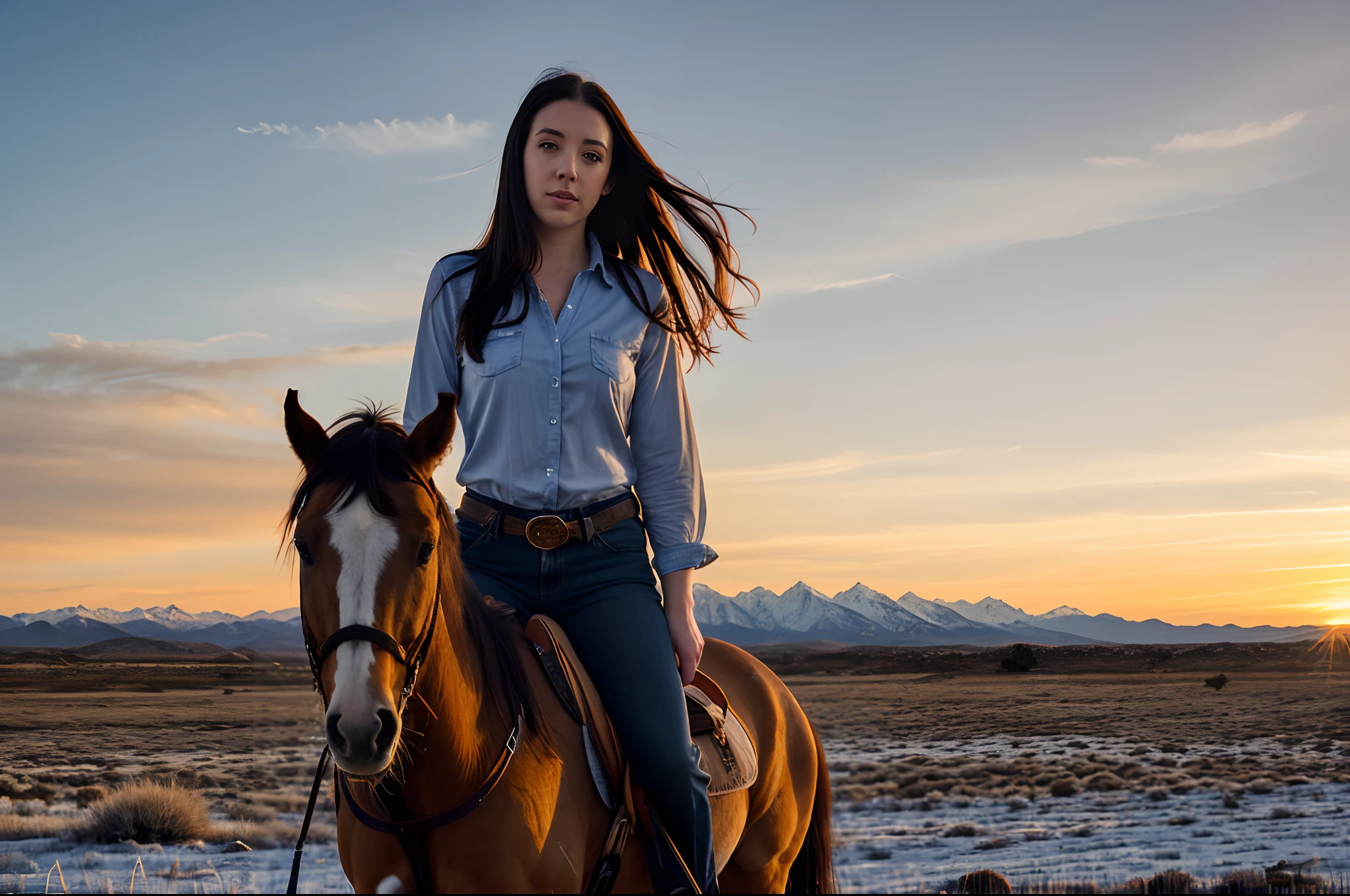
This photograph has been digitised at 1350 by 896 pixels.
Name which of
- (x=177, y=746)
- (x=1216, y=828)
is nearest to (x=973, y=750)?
(x=1216, y=828)

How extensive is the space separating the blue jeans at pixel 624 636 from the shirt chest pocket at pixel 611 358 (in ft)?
1.78

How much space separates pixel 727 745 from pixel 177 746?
46.2m

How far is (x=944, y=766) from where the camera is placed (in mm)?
44938

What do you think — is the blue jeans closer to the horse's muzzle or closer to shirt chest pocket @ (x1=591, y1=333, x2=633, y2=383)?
shirt chest pocket @ (x1=591, y1=333, x2=633, y2=383)

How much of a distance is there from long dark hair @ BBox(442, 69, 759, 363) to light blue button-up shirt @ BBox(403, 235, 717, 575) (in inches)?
3.1

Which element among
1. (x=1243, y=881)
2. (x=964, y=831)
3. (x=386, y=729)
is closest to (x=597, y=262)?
(x=386, y=729)

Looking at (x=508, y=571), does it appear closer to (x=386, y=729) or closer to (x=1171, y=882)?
(x=386, y=729)

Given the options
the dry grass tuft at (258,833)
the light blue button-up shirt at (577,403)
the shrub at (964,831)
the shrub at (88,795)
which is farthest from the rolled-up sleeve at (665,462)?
the shrub at (88,795)

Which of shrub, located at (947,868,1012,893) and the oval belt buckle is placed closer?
the oval belt buckle

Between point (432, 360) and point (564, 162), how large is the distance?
1.02 meters

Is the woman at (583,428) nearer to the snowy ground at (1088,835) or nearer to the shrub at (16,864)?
the snowy ground at (1088,835)

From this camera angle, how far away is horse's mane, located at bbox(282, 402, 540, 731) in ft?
8.21

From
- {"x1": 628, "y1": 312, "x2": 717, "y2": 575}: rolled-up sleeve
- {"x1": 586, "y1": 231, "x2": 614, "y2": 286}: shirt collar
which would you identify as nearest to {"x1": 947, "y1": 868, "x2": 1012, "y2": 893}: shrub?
{"x1": 628, "y1": 312, "x2": 717, "y2": 575}: rolled-up sleeve

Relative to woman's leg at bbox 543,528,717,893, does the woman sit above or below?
above
